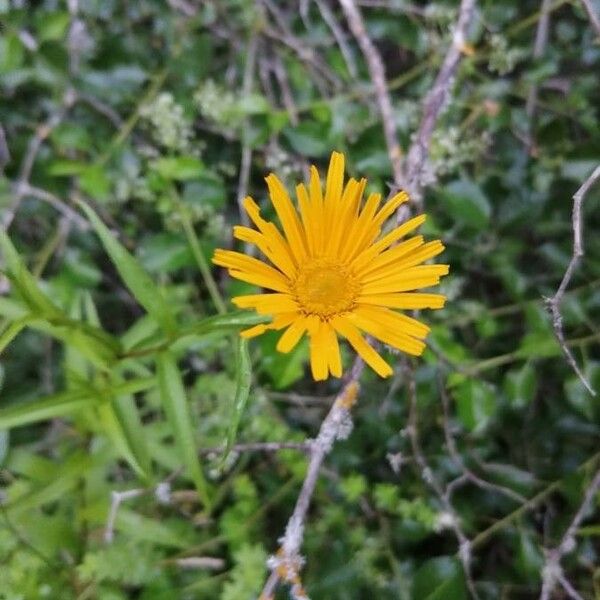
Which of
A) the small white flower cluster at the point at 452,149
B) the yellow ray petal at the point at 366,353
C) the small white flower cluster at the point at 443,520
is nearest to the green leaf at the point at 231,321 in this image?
the yellow ray petal at the point at 366,353

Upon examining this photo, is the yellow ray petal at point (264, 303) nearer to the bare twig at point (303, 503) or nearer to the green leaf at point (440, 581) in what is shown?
the bare twig at point (303, 503)

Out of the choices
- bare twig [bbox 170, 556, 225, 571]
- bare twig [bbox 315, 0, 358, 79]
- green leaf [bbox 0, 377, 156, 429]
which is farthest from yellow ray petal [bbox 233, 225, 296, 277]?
bare twig [bbox 315, 0, 358, 79]

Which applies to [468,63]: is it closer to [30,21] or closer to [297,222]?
[297,222]

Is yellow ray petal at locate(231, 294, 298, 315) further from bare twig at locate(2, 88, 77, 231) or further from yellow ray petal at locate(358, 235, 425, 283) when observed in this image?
bare twig at locate(2, 88, 77, 231)

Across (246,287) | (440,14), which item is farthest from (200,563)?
(440,14)

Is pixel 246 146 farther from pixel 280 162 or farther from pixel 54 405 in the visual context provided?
pixel 54 405

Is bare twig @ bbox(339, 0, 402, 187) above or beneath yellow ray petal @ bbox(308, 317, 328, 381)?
above
